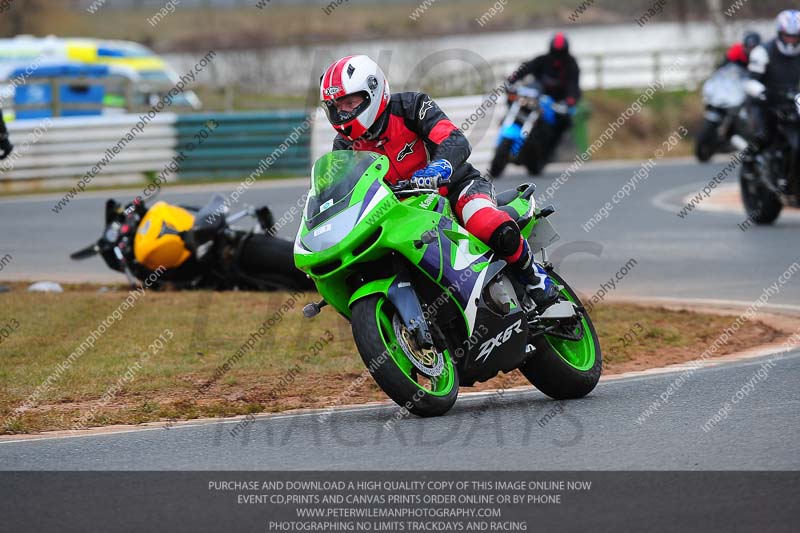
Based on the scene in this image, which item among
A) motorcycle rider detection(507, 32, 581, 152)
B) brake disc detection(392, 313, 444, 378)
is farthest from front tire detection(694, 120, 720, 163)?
brake disc detection(392, 313, 444, 378)

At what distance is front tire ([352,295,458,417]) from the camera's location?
6.49m

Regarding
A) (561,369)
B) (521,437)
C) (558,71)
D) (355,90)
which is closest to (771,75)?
(558,71)

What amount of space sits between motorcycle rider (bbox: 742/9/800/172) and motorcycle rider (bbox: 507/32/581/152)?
274 inches

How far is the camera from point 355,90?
7129mm

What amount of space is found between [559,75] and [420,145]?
15.3m

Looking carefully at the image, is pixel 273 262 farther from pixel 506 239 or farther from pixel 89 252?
pixel 506 239

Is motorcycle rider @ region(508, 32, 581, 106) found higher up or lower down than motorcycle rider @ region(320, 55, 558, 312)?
lower down

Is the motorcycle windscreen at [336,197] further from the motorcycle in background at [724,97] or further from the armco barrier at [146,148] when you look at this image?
Result: the motorcycle in background at [724,97]

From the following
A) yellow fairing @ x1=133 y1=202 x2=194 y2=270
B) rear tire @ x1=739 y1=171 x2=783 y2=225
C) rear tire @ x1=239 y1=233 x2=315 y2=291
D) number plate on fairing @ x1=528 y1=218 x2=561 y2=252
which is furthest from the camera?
rear tire @ x1=739 y1=171 x2=783 y2=225

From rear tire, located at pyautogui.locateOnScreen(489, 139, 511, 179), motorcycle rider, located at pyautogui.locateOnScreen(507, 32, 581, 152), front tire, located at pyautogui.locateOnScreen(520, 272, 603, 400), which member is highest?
front tire, located at pyautogui.locateOnScreen(520, 272, 603, 400)

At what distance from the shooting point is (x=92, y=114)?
27125 mm

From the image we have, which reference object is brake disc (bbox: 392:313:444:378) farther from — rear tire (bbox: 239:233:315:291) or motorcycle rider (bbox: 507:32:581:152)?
motorcycle rider (bbox: 507:32:581:152)

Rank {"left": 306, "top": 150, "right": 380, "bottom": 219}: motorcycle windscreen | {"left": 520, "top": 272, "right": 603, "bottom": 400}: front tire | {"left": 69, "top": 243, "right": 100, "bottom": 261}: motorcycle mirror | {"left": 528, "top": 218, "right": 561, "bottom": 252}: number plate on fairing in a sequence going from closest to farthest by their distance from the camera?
{"left": 306, "top": 150, "right": 380, "bottom": 219}: motorcycle windscreen, {"left": 520, "top": 272, "right": 603, "bottom": 400}: front tire, {"left": 528, "top": 218, "right": 561, "bottom": 252}: number plate on fairing, {"left": 69, "top": 243, "right": 100, "bottom": 261}: motorcycle mirror
